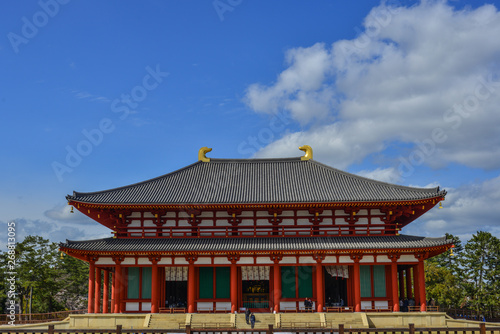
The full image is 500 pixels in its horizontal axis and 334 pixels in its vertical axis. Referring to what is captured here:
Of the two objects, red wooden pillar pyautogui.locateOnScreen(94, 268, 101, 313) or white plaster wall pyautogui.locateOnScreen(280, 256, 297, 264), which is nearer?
red wooden pillar pyautogui.locateOnScreen(94, 268, 101, 313)

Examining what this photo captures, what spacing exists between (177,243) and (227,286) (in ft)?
16.2

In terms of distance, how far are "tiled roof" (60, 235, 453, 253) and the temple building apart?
7 centimetres

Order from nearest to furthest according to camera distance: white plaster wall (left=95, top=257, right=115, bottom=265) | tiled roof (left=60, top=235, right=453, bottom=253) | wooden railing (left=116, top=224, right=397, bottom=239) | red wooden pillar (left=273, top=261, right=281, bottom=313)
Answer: tiled roof (left=60, top=235, right=453, bottom=253) < red wooden pillar (left=273, top=261, right=281, bottom=313) < white plaster wall (left=95, top=257, right=115, bottom=265) < wooden railing (left=116, top=224, right=397, bottom=239)

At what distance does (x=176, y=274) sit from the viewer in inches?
1334

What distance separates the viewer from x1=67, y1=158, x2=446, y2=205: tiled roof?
3309 centimetres

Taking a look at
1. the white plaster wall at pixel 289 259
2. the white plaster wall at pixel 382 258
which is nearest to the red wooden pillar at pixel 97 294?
the white plaster wall at pixel 289 259

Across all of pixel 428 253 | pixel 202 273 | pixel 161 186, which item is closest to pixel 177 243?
pixel 202 273

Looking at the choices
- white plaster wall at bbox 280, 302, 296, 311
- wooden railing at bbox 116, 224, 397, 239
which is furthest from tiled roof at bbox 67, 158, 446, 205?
white plaster wall at bbox 280, 302, 296, 311

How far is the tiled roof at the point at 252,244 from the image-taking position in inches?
1209

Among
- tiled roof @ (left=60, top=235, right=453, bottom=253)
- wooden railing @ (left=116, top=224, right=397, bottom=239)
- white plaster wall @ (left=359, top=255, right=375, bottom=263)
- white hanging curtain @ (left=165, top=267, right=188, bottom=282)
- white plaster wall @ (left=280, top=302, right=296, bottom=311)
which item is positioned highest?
wooden railing @ (left=116, top=224, right=397, bottom=239)

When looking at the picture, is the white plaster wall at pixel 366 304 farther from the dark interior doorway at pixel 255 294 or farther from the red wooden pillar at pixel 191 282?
the red wooden pillar at pixel 191 282

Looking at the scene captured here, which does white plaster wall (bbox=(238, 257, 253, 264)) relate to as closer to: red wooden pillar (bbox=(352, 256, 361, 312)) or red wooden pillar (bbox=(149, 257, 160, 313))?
red wooden pillar (bbox=(149, 257, 160, 313))

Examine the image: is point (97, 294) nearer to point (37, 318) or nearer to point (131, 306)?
point (131, 306)

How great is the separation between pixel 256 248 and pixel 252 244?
2.94 feet
